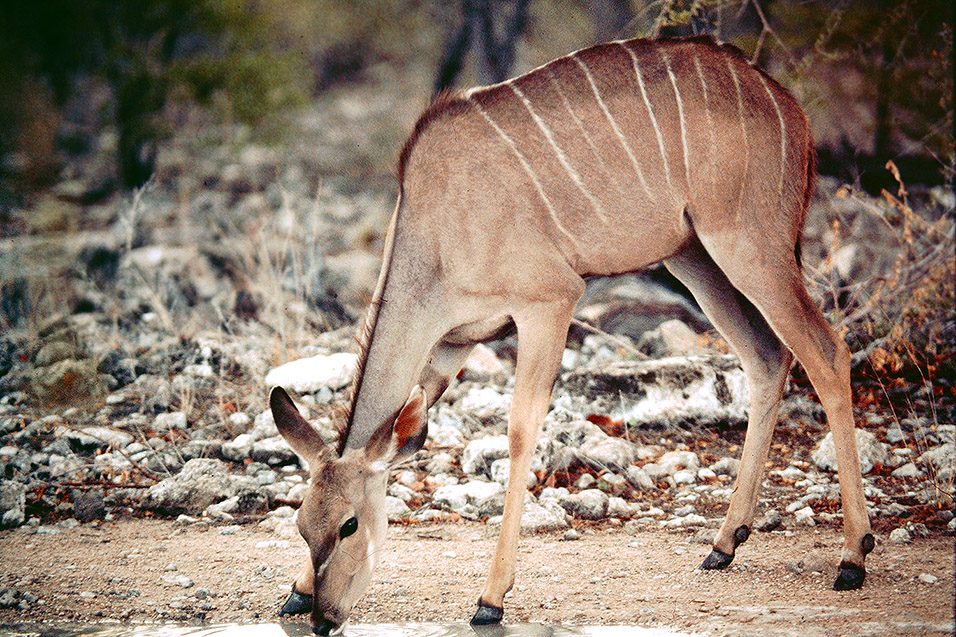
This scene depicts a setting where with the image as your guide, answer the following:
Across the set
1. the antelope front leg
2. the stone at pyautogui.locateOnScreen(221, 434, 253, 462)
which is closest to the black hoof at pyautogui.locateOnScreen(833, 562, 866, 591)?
the antelope front leg

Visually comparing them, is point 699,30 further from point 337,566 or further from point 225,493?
point 337,566

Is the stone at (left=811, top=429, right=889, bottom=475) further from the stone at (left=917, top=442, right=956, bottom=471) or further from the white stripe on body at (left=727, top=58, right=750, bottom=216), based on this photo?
the white stripe on body at (left=727, top=58, right=750, bottom=216)

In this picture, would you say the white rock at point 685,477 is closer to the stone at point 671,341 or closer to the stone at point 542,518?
the stone at point 542,518

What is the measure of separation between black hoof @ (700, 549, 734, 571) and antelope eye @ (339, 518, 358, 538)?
1272 millimetres

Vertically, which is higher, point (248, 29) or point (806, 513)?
point (248, 29)

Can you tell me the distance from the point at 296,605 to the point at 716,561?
146cm

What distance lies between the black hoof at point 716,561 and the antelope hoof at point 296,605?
138 centimetres

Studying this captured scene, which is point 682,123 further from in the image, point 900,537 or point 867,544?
point 900,537

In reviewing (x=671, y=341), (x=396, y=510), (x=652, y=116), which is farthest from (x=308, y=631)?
(x=671, y=341)

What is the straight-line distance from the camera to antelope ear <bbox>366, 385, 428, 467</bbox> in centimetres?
329

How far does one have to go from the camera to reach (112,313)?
703 centimetres

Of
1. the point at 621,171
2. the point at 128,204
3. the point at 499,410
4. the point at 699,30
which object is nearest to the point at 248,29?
the point at 128,204

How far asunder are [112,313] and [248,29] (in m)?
3.93

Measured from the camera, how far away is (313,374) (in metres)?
5.57
